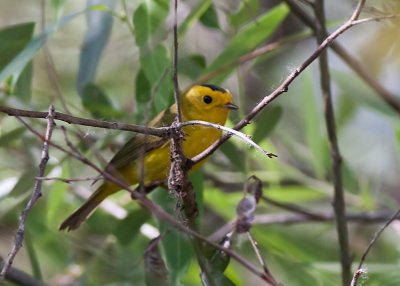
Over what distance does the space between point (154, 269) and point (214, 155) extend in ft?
4.50

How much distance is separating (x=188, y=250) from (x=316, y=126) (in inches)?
47.4

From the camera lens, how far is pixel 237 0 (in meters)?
5.42

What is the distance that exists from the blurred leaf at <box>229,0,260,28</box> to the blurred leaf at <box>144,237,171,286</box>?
3.36 ft

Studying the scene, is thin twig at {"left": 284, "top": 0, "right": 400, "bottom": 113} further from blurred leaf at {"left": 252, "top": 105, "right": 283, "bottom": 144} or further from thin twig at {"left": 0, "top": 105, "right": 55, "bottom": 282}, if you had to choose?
thin twig at {"left": 0, "top": 105, "right": 55, "bottom": 282}

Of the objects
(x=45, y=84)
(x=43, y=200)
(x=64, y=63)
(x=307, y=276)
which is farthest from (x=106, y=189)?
(x=64, y=63)

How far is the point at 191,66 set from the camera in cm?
373

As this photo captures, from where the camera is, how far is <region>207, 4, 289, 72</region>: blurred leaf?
343 centimetres

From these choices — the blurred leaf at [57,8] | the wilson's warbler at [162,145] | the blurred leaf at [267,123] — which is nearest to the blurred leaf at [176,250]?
the wilson's warbler at [162,145]

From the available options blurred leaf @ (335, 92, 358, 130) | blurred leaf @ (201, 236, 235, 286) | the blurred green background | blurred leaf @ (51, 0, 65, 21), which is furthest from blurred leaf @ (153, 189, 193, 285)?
blurred leaf @ (335, 92, 358, 130)

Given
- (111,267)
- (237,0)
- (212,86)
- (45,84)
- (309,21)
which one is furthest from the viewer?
(237,0)

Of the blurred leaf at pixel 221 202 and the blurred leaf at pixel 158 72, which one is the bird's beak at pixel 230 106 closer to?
the blurred leaf at pixel 158 72

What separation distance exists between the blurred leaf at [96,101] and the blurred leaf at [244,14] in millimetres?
585

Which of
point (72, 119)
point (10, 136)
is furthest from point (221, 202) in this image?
point (72, 119)

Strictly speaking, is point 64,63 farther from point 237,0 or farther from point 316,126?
point 316,126
